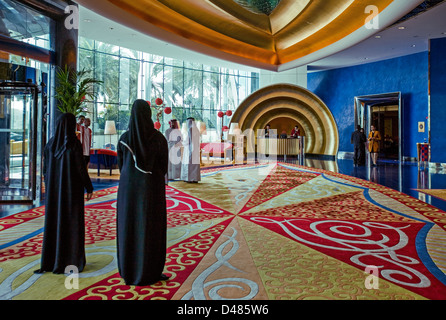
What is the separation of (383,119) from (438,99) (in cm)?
502

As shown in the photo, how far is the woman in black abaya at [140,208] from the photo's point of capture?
232 cm

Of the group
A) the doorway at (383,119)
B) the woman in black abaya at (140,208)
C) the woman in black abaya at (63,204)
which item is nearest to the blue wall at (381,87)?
the doorway at (383,119)

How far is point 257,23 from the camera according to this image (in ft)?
33.4

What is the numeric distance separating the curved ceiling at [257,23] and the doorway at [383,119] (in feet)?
19.7

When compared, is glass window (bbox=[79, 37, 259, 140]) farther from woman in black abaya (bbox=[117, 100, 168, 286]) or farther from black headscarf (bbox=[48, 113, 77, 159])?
woman in black abaya (bbox=[117, 100, 168, 286])

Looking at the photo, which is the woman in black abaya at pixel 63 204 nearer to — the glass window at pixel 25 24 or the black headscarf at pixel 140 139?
the black headscarf at pixel 140 139

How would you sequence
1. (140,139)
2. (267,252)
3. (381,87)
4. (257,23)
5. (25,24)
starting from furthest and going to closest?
(381,87) < (257,23) < (25,24) < (267,252) < (140,139)

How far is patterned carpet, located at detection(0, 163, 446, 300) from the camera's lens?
2.20 metres

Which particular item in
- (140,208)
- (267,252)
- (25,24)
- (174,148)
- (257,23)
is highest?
(257,23)

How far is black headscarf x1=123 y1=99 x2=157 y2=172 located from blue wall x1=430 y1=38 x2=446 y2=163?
39.5 ft

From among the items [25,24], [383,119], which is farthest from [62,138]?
[383,119]

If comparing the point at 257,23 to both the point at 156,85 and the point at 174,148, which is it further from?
the point at 156,85

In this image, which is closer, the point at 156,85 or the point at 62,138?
the point at 62,138

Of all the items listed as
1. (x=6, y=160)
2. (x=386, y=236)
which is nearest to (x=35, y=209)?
(x=6, y=160)
